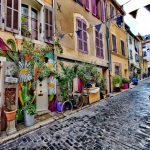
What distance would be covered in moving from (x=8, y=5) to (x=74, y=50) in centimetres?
450

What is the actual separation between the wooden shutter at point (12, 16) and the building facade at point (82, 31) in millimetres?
2547

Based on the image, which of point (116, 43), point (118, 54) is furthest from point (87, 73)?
point (116, 43)

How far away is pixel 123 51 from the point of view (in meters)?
18.3

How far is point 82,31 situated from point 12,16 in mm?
5356

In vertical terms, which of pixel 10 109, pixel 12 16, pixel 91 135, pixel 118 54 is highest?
pixel 118 54

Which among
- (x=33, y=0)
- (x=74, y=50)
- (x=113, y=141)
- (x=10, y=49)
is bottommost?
(x=113, y=141)

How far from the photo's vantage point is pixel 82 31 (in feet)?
35.7

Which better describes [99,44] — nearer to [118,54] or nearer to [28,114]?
[118,54]

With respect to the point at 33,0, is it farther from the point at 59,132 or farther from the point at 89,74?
the point at 59,132

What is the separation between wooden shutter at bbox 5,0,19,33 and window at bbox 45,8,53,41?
66.2 inches

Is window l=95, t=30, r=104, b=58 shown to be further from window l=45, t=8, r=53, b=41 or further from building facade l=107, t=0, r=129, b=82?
window l=45, t=8, r=53, b=41

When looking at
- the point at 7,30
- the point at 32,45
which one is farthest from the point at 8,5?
the point at 32,45

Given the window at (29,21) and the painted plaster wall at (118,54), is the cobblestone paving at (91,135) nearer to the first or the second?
the window at (29,21)

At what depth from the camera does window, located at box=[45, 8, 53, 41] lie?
8031mm
